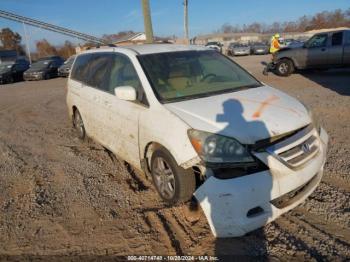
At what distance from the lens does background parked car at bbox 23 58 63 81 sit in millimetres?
20672

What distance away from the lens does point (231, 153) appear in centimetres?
270

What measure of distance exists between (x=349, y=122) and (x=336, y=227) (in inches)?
146

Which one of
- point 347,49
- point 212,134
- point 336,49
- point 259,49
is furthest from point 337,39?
point 259,49

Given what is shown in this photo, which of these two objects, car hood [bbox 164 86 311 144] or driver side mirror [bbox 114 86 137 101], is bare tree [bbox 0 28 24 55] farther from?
car hood [bbox 164 86 311 144]

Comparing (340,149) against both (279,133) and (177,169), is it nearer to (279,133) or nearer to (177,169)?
(279,133)

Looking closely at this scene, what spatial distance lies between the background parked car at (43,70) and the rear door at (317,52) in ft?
54.5

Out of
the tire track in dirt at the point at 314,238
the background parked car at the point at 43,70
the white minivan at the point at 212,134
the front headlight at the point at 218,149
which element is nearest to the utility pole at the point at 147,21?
the white minivan at the point at 212,134

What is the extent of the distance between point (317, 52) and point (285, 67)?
145 centimetres

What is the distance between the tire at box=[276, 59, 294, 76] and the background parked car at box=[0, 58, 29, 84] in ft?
57.9

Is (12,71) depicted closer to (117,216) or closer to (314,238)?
(117,216)

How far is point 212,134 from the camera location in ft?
9.12

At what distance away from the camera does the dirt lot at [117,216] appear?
283 cm

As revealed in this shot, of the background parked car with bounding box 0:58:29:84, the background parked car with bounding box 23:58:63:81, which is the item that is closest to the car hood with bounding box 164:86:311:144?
the background parked car with bounding box 23:58:63:81

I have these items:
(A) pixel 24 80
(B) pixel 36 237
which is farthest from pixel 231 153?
(A) pixel 24 80
